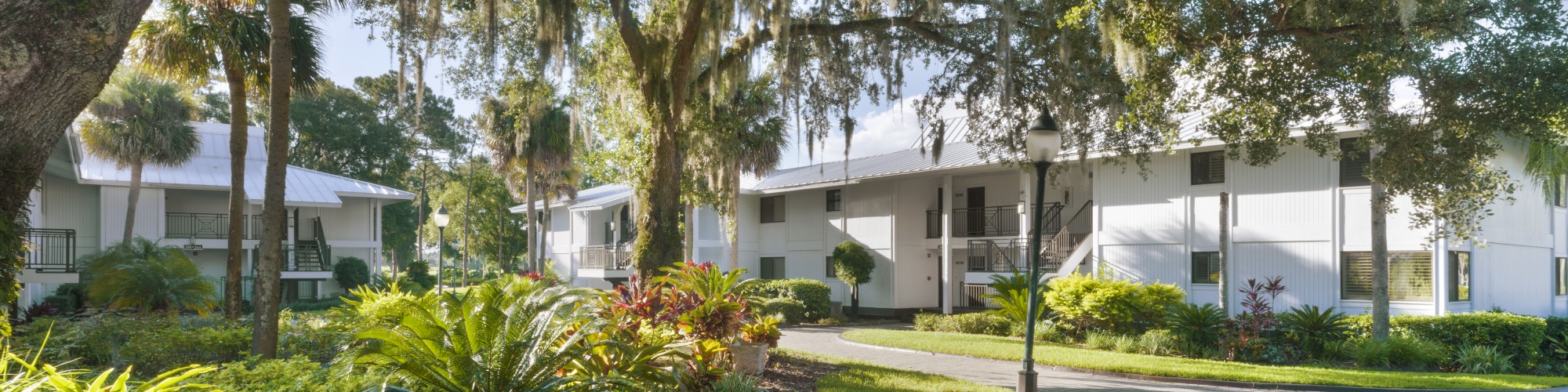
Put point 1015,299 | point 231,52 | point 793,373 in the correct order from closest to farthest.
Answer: point 793,373
point 231,52
point 1015,299

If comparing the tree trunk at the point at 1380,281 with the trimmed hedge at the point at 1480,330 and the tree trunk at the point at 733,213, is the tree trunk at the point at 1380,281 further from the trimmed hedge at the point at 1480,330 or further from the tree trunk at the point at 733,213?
the tree trunk at the point at 733,213

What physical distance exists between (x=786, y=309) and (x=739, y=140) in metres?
12.0

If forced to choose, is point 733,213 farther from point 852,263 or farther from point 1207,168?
point 1207,168

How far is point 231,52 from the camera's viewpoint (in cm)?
1412

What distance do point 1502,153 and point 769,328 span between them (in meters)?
16.1

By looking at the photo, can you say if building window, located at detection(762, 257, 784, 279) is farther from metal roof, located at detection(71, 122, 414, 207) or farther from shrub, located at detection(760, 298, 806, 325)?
metal roof, located at detection(71, 122, 414, 207)

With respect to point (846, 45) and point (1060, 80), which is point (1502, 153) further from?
point (846, 45)

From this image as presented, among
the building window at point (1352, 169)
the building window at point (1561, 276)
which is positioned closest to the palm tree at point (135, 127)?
the building window at point (1352, 169)

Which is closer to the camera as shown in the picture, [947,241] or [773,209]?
[947,241]

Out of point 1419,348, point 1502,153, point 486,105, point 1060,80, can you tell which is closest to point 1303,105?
point 1060,80

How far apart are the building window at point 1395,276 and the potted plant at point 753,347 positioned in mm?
12877

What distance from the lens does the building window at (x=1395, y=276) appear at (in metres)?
17.8

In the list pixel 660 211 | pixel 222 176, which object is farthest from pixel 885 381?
pixel 222 176

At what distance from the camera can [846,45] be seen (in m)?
14.4
